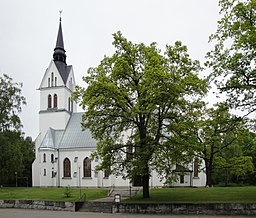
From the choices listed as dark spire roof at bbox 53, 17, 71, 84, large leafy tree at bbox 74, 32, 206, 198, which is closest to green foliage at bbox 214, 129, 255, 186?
large leafy tree at bbox 74, 32, 206, 198

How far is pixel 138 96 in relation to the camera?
924 inches

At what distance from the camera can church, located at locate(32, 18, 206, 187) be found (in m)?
44.7

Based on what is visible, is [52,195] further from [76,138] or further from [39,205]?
[76,138]

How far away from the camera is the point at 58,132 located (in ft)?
163

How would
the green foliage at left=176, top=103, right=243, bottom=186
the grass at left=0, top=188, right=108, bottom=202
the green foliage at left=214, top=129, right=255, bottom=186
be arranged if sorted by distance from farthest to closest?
the green foliage at left=214, top=129, right=255, bottom=186 → the grass at left=0, top=188, right=108, bottom=202 → the green foliage at left=176, top=103, right=243, bottom=186

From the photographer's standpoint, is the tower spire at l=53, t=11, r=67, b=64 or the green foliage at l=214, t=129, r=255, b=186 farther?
the tower spire at l=53, t=11, r=67, b=64

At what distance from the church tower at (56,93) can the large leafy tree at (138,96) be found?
2675 centimetres

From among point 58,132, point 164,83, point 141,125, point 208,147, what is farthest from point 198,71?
point 58,132

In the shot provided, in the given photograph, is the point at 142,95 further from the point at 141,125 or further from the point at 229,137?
the point at 229,137

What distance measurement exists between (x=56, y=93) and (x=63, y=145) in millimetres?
8681

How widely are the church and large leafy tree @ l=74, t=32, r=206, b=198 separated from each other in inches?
755

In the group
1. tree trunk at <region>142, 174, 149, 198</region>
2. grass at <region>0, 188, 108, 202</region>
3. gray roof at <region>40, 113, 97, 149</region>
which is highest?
gray roof at <region>40, 113, 97, 149</region>

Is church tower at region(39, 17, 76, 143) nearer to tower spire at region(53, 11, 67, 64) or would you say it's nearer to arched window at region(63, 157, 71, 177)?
tower spire at region(53, 11, 67, 64)

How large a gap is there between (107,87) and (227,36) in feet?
27.2
